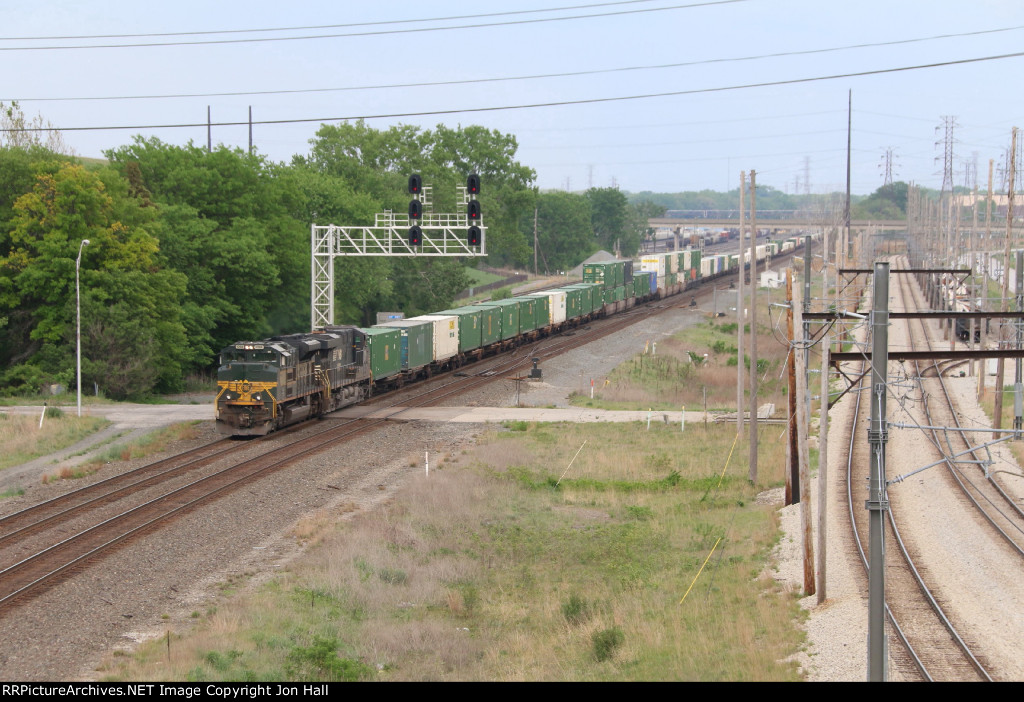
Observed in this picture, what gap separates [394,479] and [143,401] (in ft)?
69.6

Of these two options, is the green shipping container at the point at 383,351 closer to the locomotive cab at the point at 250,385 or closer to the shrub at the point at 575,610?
the locomotive cab at the point at 250,385

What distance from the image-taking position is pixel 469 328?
50.8 m

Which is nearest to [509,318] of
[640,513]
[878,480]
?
[640,513]

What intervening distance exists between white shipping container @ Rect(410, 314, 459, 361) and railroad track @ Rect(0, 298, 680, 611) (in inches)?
314

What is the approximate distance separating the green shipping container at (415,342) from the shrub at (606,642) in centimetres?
2783

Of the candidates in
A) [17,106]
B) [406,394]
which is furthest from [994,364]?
[17,106]

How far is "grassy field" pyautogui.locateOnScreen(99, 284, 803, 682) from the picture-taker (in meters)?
15.1

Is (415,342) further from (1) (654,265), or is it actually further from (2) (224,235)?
(1) (654,265)

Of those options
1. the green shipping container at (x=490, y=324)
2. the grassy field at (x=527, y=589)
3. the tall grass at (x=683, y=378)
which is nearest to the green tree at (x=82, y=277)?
the green shipping container at (x=490, y=324)

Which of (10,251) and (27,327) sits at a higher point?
(10,251)

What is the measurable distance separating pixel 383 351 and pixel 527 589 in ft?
73.3

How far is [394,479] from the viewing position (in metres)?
27.9

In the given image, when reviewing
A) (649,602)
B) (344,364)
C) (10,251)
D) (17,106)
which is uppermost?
(17,106)

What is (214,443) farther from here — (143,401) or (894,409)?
(894,409)
